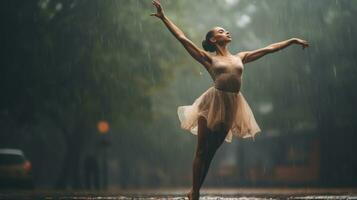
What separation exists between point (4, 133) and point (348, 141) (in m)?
22.4

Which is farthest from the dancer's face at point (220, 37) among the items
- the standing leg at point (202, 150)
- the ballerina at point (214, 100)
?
Result: the standing leg at point (202, 150)

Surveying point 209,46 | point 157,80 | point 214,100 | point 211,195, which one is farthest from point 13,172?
point 214,100

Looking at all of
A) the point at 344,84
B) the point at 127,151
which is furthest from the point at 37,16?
the point at 127,151

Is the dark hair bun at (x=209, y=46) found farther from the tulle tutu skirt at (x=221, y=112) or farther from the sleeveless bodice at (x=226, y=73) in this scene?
the tulle tutu skirt at (x=221, y=112)

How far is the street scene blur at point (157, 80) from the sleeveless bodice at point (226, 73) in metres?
9.31

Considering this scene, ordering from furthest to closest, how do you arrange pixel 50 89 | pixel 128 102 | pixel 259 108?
pixel 259 108
pixel 128 102
pixel 50 89

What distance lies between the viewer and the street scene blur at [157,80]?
89.2 ft

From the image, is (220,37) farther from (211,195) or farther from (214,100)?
(211,195)

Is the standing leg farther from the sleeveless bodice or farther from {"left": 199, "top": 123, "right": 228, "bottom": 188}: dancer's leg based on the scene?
the sleeveless bodice

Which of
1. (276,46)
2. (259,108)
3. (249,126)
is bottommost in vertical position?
(249,126)

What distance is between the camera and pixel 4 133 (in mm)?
49625

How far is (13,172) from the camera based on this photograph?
88.8 feet

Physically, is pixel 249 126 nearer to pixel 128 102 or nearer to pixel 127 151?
pixel 128 102

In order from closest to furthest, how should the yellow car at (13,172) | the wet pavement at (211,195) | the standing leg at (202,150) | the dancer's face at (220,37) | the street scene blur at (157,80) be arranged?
the standing leg at (202,150) < the dancer's face at (220,37) < the wet pavement at (211,195) < the yellow car at (13,172) < the street scene blur at (157,80)
